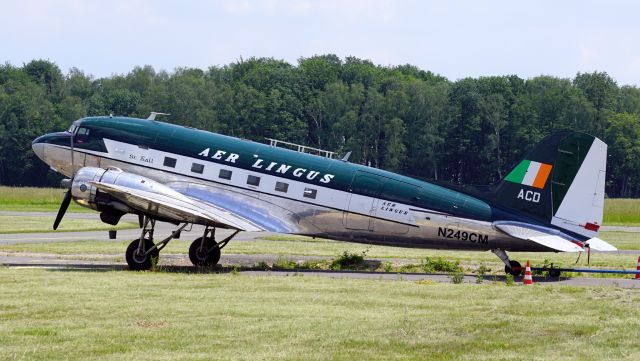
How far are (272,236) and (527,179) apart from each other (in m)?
23.5

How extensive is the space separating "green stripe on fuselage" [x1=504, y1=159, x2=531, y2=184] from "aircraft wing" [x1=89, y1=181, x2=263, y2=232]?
23.7 feet

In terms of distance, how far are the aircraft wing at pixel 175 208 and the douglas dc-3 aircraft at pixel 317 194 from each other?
0.03 m

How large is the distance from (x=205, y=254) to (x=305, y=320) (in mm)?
12094

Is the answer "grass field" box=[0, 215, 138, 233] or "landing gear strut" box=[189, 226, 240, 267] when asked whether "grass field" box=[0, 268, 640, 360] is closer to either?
"landing gear strut" box=[189, 226, 240, 267]

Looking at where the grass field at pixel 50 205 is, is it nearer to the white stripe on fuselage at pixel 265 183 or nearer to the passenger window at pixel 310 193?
the white stripe on fuselage at pixel 265 183

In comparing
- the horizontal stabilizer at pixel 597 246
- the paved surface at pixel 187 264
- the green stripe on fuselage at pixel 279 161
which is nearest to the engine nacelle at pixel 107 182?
the green stripe on fuselage at pixel 279 161

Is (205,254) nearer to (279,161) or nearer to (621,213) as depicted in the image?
(279,161)

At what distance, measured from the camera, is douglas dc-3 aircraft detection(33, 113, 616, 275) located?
27.7 m

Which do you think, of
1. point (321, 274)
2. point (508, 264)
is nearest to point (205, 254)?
point (321, 274)

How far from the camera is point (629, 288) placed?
25.4 m

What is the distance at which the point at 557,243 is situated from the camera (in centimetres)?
2681

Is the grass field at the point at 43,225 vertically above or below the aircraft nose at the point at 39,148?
below

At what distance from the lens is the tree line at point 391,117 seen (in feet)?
351

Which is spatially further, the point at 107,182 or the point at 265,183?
the point at 265,183
